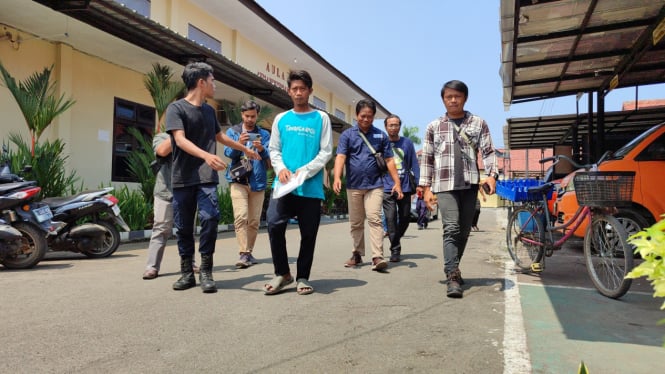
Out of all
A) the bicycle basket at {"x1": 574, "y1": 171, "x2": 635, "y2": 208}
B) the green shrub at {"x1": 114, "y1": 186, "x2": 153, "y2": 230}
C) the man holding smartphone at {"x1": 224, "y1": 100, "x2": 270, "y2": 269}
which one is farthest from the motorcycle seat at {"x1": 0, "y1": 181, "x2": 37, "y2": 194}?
the bicycle basket at {"x1": 574, "y1": 171, "x2": 635, "y2": 208}

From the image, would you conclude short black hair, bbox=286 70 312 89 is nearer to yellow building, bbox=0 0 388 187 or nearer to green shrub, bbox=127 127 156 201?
yellow building, bbox=0 0 388 187

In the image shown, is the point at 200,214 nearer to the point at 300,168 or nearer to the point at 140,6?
the point at 300,168

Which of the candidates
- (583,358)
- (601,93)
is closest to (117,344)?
(583,358)

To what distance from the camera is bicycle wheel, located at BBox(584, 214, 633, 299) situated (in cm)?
396

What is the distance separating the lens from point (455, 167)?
452 cm

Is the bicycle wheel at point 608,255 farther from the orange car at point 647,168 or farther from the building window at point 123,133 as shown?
the building window at point 123,133

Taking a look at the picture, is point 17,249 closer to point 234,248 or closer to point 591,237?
point 234,248

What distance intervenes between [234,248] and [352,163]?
3.08 meters

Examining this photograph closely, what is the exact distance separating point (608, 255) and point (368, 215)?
8.13 ft

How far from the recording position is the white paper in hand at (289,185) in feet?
13.5

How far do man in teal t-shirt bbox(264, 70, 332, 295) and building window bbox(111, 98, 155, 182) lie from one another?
8.24m

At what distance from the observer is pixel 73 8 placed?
763 cm

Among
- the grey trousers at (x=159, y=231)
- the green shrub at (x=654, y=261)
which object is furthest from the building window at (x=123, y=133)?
the green shrub at (x=654, y=261)

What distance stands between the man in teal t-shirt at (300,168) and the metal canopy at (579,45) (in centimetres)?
356
